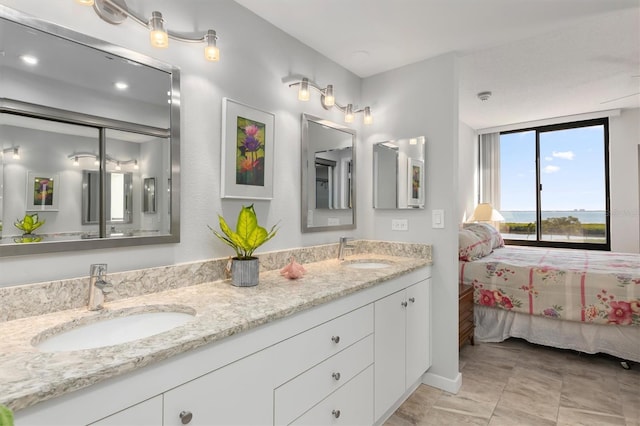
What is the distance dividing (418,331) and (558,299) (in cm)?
149

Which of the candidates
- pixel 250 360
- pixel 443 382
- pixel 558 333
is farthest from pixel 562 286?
pixel 250 360

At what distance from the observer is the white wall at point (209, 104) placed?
4.15ft

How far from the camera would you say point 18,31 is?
1.14 meters

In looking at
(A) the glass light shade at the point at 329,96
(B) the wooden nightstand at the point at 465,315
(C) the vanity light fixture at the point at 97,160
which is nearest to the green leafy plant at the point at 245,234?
(C) the vanity light fixture at the point at 97,160

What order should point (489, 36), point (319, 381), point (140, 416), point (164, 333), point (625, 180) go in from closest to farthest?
point (140, 416), point (164, 333), point (319, 381), point (489, 36), point (625, 180)

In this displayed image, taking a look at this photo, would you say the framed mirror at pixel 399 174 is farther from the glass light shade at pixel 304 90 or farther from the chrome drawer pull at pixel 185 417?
the chrome drawer pull at pixel 185 417

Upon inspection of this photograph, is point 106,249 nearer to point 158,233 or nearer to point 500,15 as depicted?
point 158,233

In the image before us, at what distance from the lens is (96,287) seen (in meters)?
1.21

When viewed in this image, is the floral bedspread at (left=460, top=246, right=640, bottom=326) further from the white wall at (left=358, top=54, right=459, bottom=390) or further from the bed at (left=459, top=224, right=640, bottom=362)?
the white wall at (left=358, top=54, right=459, bottom=390)

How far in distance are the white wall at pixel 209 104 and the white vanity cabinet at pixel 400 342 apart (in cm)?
69

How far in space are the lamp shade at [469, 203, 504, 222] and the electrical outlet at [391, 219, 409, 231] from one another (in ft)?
9.14

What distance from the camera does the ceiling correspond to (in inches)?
73.8

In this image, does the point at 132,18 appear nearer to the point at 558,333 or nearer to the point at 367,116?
the point at 367,116

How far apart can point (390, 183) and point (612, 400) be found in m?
2.00
